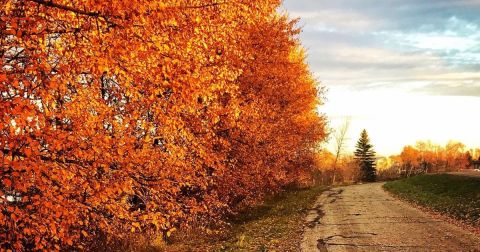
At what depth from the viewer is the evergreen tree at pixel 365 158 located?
7944 centimetres

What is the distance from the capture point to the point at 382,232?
1454 cm

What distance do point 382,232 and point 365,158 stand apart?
7075 cm

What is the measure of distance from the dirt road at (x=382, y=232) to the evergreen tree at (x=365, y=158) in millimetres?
60690

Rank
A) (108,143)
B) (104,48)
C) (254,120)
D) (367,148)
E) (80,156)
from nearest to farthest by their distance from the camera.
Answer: (104,48), (80,156), (108,143), (254,120), (367,148)

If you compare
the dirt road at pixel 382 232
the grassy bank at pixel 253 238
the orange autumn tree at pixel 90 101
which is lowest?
the grassy bank at pixel 253 238

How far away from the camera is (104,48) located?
246 inches

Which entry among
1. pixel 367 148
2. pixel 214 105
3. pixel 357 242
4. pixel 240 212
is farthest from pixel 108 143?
pixel 367 148

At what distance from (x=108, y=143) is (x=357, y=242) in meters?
9.27

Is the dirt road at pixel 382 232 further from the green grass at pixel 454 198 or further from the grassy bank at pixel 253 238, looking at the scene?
the green grass at pixel 454 198

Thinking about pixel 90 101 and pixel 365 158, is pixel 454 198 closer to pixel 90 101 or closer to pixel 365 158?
pixel 90 101

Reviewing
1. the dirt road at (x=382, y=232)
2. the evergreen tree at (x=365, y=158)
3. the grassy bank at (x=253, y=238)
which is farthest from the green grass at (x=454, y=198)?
the evergreen tree at (x=365, y=158)

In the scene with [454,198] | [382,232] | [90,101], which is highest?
[90,101]

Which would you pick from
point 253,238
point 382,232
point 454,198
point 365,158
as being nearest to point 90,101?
point 253,238

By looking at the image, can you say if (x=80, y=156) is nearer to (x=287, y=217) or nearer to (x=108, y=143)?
(x=108, y=143)
